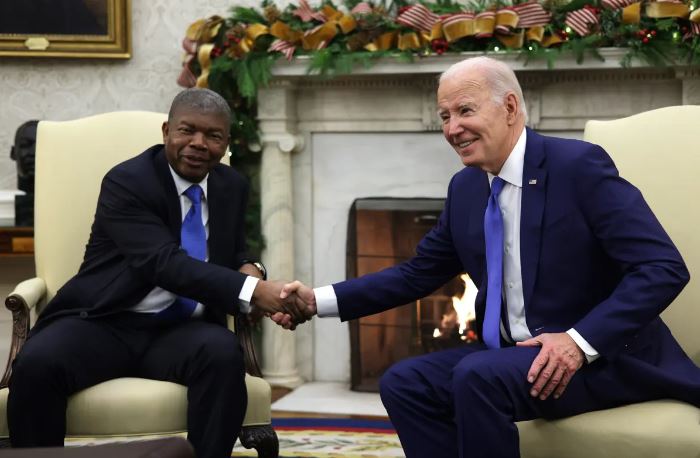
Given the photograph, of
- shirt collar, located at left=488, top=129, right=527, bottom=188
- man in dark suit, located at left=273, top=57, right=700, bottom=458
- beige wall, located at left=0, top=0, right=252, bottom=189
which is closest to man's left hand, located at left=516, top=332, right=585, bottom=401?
man in dark suit, located at left=273, top=57, right=700, bottom=458

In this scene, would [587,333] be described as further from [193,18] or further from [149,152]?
[193,18]

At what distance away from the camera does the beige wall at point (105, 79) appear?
5016 millimetres

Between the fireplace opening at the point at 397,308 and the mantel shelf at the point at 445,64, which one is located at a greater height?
the mantel shelf at the point at 445,64

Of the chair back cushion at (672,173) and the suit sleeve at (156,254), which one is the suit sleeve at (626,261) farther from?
the suit sleeve at (156,254)

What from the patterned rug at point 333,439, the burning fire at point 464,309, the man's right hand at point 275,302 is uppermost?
the man's right hand at point 275,302

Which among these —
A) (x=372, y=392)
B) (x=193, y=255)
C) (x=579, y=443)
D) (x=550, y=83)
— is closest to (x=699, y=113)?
(x=579, y=443)

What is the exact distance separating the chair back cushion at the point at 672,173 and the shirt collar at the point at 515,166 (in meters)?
0.43

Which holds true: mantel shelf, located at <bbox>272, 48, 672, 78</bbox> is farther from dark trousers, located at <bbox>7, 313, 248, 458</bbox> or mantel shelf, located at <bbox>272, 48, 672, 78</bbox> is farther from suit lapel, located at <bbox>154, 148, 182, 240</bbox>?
dark trousers, located at <bbox>7, 313, 248, 458</bbox>

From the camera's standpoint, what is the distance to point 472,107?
2637mm

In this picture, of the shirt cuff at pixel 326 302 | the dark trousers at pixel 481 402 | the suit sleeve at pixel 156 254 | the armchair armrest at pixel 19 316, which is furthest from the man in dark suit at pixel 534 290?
the armchair armrest at pixel 19 316

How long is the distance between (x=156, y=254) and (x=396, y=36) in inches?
75.5

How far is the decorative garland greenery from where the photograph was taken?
14.1 ft

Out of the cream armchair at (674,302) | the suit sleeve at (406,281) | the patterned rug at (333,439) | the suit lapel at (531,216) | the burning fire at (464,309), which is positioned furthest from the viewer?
the burning fire at (464,309)

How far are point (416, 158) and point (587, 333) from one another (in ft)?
8.33
